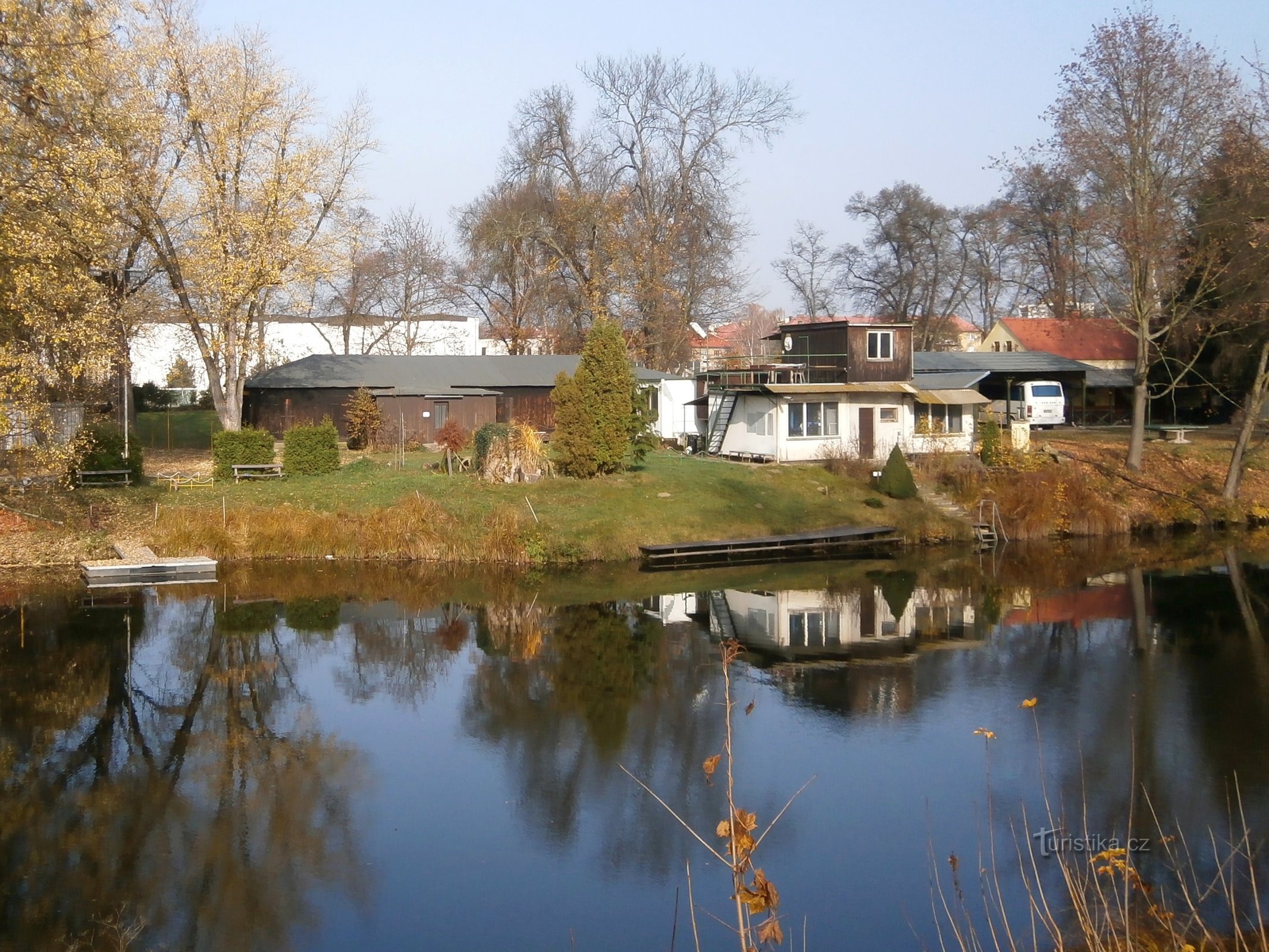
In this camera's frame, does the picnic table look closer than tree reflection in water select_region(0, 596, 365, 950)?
No

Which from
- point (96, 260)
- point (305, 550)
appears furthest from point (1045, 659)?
point (96, 260)

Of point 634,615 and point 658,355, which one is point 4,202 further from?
point 658,355

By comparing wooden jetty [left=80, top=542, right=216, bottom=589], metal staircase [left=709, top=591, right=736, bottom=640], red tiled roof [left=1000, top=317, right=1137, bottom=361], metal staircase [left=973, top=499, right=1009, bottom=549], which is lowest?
metal staircase [left=709, top=591, right=736, bottom=640]

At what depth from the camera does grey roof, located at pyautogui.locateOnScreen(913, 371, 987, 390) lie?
34219 mm

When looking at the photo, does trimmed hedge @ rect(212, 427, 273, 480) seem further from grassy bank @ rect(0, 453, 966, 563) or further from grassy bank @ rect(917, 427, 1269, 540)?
grassy bank @ rect(917, 427, 1269, 540)

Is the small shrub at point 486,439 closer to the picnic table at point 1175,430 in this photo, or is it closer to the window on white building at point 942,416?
the window on white building at point 942,416

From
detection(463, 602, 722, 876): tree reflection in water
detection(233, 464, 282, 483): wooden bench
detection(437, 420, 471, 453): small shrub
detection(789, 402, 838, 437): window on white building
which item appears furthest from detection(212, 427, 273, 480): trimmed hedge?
detection(789, 402, 838, 437): window on white building

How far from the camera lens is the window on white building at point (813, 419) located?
32.6 meters

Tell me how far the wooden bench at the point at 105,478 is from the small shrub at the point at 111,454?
0.43 ft

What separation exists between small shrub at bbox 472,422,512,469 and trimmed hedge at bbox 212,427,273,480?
5.19 metres

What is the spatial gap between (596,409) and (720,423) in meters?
9.19

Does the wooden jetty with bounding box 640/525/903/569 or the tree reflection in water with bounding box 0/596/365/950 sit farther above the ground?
the wooden jetty with bounding box 640/525/903/569

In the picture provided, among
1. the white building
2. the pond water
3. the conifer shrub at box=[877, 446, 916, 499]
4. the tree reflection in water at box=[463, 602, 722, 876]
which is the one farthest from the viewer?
the white building

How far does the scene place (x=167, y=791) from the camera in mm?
11242
